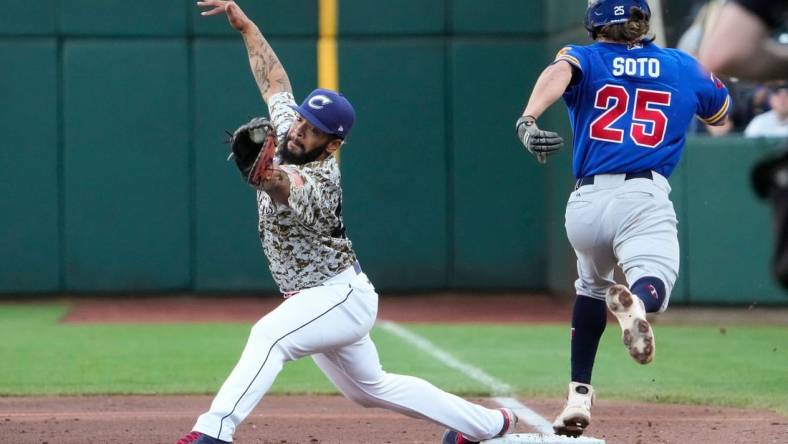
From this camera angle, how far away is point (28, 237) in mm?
14539

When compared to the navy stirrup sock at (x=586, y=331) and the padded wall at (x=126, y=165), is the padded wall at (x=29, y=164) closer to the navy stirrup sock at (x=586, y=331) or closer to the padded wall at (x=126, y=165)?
the padded wall at (x=126, y=165)

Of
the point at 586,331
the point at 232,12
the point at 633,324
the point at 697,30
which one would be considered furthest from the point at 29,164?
the point at 633,324

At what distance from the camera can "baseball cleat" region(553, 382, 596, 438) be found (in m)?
6.03

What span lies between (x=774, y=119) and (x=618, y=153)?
21.6 ft

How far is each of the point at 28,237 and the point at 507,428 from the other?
9809 mm

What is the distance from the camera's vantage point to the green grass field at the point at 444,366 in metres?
8.45

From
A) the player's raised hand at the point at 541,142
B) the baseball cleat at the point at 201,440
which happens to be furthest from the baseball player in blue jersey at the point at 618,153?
the baseball cleat at the point at 201,440

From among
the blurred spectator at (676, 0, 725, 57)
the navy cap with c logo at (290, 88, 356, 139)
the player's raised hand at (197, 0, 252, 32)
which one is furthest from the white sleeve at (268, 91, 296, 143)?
the blurred spectator at (676, 0, 725, 57)

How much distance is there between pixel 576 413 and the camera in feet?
19.8

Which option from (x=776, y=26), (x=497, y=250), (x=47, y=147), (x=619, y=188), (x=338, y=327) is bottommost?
(x=497, y=250)

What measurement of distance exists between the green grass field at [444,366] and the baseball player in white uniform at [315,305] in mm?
2635

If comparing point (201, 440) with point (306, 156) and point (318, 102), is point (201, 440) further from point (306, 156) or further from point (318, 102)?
point (318, 102)

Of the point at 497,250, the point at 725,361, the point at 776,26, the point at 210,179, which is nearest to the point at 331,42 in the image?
the point at 210,179

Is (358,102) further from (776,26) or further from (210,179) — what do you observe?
(776,26)
